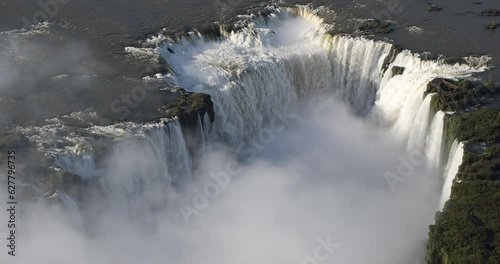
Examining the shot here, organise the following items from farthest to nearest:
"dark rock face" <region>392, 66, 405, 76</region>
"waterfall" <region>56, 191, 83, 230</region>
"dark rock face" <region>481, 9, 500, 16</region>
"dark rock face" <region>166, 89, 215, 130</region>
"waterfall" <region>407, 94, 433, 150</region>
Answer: "dark rock face" <region>481, 9, 500, 16</region> → "dark rock face" <region>392, 66, 405, 76</region> → "waterfall" <region>407, 94, 433, 150</region> → "dark rock face" <region>166, 89, 215, 130</region> → "waterfall" <region>56, 191, 83, 230</region>

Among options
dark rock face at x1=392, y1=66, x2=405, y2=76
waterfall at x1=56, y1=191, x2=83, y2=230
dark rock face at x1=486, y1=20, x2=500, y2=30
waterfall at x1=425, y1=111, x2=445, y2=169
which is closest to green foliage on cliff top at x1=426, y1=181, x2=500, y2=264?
waterfall at x1=425, y1=111, x2=445, y2=169

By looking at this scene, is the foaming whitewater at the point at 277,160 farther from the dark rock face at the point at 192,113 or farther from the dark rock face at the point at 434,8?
the dark rock face at the point at 434,8

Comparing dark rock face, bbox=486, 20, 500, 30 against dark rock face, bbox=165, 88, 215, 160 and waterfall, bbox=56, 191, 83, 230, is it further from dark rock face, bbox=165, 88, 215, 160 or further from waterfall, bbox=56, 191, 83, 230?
waterfall, bbox=56, 191, 83, 230

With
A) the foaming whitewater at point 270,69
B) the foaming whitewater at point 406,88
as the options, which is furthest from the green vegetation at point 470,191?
the foaming whitewater at point 270,69

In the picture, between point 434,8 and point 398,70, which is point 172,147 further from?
point 434,8

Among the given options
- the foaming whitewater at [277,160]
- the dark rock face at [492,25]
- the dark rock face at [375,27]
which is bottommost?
the foaming whitewater at [277,160]

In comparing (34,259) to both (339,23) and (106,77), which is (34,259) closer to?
(106,77)

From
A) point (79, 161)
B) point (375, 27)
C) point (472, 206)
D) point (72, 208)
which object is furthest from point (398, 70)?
point (72, 208)
